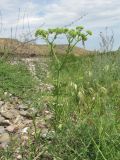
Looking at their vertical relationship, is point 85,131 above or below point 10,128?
above

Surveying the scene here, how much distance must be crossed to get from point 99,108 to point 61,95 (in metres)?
1.75

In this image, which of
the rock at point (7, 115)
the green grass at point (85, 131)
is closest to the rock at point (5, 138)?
the green grass at point (85, 131)

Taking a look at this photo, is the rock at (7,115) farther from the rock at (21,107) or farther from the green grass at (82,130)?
the green grass at (82,130)

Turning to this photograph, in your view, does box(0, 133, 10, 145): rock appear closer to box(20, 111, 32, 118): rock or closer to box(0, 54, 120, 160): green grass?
box(0, 54, 120, 160): green grass

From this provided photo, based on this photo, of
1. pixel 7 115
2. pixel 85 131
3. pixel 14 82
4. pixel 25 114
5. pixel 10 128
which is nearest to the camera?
pixel 85 131

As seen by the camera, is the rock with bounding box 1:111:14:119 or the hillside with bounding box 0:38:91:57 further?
the hillside with bounding box 0:38:91:57

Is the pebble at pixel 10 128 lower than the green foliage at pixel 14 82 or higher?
lower

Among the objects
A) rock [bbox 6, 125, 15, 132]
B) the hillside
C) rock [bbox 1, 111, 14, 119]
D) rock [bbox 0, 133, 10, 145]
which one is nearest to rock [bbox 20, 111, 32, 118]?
rock [bbox 1, 111, 14, 119]

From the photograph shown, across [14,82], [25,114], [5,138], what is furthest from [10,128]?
[14,82]

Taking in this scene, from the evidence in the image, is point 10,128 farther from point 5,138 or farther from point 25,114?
point 25,114

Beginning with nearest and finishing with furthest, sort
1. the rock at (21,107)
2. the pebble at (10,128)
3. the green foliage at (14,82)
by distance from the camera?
the pebble at (10,128) → the rock at (21,107) → the green foliage at (14,82)

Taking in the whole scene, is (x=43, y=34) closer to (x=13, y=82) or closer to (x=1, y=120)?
(x=1, y=120)

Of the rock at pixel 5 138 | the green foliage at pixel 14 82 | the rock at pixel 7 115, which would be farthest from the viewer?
the green foliage at pixel 14 82

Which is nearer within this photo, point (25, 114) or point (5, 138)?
point (5, 138)
